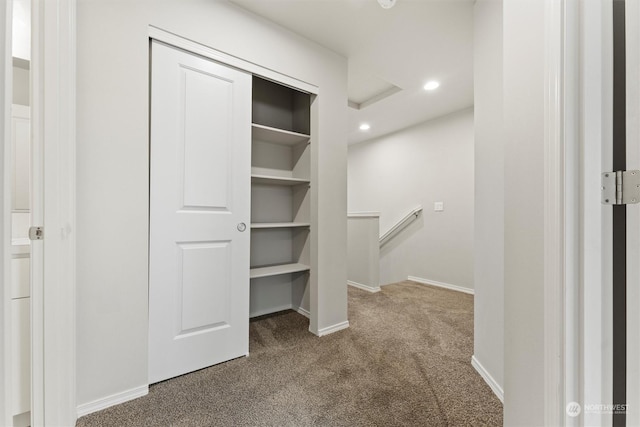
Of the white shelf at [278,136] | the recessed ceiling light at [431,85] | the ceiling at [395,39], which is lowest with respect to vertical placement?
the white shelf at [278,136]

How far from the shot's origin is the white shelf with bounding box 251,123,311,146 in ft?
7.09

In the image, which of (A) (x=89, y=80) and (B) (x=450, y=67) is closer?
(A) (x=89, y=80)

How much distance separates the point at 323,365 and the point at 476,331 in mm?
1003

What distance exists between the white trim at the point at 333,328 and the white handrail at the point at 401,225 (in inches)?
91.4

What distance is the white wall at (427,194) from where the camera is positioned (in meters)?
3.48

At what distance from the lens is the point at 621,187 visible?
677 mm

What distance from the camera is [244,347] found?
1.78 m

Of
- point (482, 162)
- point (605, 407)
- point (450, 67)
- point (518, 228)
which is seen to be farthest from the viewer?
point (450, 67)

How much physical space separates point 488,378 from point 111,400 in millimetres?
2028

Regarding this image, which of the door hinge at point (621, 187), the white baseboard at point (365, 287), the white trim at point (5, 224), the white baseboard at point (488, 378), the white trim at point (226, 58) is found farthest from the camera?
the white baseboard at point (365, 287)

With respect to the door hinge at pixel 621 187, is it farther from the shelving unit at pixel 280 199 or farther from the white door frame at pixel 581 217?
the shelving unit at pixel 280 199

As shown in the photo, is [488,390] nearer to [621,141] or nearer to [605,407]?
[605,407]

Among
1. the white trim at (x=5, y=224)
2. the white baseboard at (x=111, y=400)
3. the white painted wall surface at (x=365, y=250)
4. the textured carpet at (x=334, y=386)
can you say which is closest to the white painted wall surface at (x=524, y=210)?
the textured carpet at (x=334, y=386)

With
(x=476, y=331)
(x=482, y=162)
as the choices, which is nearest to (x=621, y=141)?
(x=482, y=162)
